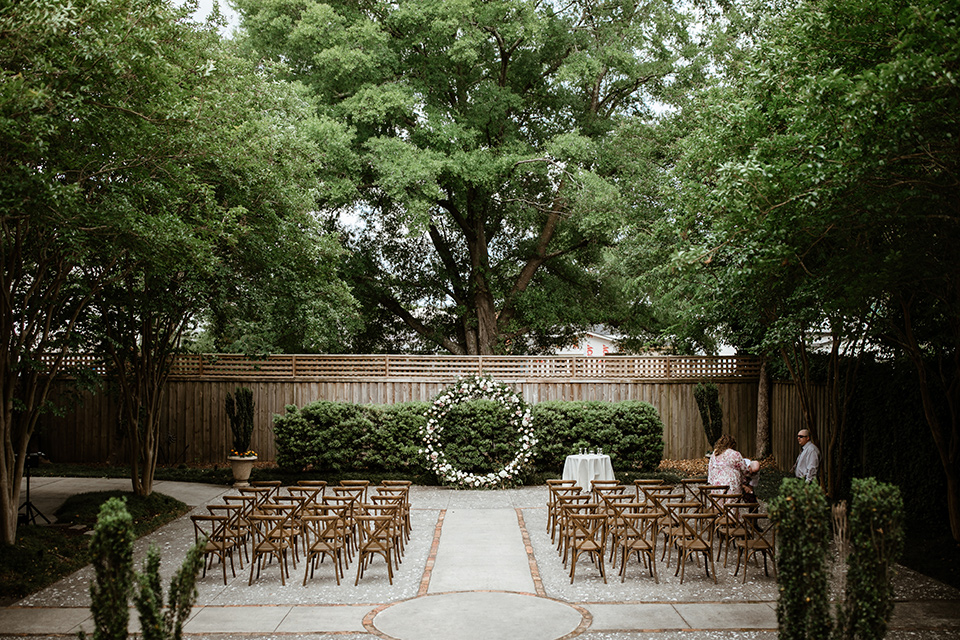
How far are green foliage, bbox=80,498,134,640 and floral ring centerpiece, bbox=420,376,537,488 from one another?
33.6 ft

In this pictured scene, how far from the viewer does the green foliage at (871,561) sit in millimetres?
4570

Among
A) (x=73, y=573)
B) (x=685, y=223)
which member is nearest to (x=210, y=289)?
(x=73, y=573)

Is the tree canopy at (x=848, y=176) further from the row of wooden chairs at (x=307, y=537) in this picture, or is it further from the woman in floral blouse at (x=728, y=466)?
the row of wooden chairs at (x=307, y=537)

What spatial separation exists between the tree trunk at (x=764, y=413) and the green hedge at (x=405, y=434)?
345cm

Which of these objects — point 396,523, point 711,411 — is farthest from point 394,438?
point 711,411

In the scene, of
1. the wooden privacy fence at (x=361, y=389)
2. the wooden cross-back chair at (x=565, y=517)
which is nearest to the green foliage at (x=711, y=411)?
the wooden privacy fence at (x=361, y=389)

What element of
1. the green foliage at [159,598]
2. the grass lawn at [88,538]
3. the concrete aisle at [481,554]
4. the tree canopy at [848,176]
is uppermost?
the tree canopy at [848,176]

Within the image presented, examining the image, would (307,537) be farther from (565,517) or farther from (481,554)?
(565,517)

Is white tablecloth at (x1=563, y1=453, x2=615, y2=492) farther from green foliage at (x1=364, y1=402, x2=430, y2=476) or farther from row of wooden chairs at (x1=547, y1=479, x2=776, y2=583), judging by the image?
green foliage at (x1=364, y1=402, x2=430, y2=476)

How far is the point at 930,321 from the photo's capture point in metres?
9.59

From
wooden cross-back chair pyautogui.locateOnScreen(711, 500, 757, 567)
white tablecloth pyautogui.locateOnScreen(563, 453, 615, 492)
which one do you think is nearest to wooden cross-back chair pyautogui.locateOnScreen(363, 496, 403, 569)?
wooden cross-back chair pyautogui.locateOnScreen(711, 500, 757, 567)

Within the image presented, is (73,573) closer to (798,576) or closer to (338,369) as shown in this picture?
(798,576)

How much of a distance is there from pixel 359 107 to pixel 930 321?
514 inches

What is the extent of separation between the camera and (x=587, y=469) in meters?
13.1
